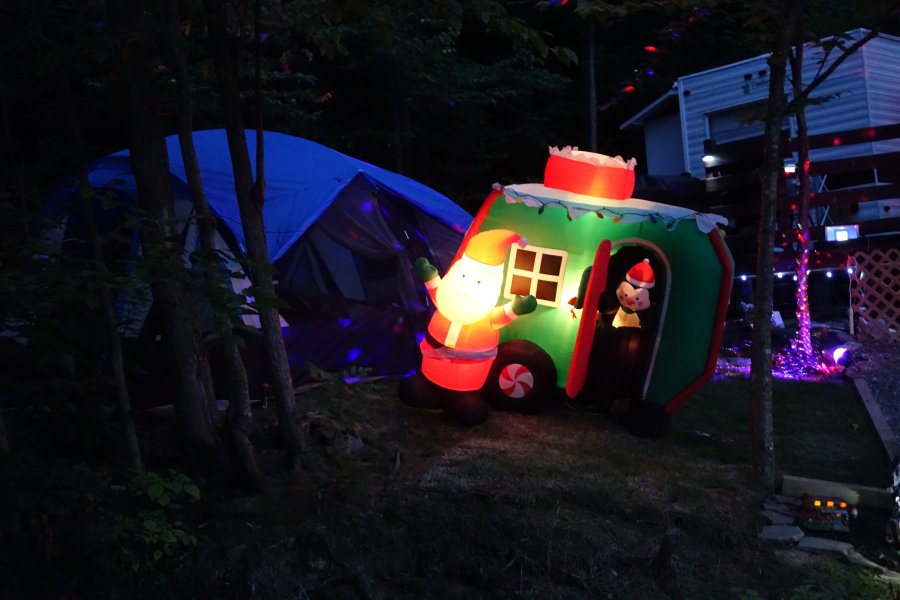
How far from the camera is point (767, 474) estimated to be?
5262 millimetres

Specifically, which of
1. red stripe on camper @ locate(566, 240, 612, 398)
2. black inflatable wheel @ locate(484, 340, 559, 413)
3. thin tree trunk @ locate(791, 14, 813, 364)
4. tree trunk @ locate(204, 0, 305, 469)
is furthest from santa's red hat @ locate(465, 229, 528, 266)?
thin tree trunk @ locate(791, 14, 813, 364)

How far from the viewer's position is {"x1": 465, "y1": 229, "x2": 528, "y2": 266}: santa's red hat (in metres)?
6.15

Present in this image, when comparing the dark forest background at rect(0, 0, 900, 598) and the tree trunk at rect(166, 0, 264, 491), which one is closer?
the dark forest background at rect(0, 0, 900, 598)

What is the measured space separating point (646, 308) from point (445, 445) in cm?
220

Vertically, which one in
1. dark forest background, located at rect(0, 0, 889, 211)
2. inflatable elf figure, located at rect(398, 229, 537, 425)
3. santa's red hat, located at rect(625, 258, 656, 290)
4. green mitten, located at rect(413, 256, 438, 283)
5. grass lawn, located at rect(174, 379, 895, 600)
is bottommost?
grass lawn, located at rect(174, 379, 895, 600)

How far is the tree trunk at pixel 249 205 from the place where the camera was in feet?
14.9

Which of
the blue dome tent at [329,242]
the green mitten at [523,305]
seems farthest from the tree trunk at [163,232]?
the green mitten at [523,305]

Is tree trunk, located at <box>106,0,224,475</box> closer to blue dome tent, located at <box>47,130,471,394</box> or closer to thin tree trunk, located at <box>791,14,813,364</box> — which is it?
blue dome tent, located at <box>47,130,471,394</box>

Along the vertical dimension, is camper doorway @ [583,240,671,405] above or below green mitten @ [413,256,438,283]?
below

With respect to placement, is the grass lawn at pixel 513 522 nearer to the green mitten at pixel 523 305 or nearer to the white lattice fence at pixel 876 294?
the green mitten at pixel 523 305

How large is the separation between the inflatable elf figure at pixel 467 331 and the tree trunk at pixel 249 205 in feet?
4.95

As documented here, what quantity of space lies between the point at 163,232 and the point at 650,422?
149 inches

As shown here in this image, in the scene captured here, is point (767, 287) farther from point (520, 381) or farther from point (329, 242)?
point (329, 242)

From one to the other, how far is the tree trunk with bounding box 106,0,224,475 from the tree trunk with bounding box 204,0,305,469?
1.19 ft
